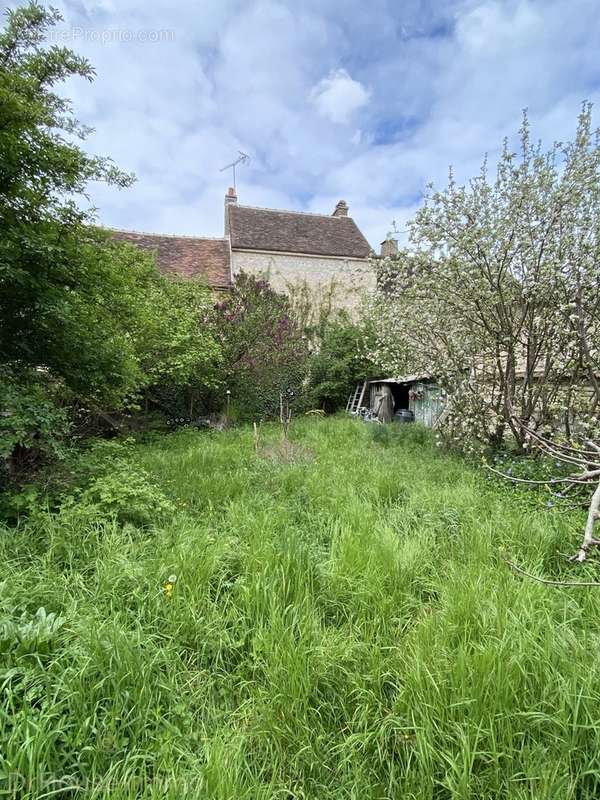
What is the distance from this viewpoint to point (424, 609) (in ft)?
8.57

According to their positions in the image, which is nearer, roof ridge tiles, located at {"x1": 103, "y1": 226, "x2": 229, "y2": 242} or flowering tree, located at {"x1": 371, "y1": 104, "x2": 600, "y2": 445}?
flowering tree, located at {"x1": 371, "y1": 104, "x2": 600, "y2": 445}

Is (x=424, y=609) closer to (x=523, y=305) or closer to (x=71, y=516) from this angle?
(x=71, y=516)

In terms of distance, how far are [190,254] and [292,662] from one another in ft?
59.5

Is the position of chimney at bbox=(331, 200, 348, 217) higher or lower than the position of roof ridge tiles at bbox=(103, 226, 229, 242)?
higher

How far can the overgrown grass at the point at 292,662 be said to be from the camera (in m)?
1.58

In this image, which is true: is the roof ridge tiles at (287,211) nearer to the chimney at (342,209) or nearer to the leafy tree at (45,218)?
the chimney at (342,209)

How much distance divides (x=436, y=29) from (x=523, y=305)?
5812mm

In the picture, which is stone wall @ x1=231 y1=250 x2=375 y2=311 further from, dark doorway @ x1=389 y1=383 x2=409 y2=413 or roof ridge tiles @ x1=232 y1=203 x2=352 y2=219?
dark doorway @ x1=389 y1=383 x2=409 y2=413

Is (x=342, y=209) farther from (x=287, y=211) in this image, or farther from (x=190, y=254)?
(x=190, y=254)

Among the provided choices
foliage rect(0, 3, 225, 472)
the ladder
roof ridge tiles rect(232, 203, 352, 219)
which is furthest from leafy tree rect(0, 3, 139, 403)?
roof ridge tiles rect(232, 203, 352, 219)

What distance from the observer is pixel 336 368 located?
1588 centimetres

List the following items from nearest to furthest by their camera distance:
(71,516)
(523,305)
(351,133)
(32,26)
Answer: (71,516), (32,26), (523,305), (351,133)

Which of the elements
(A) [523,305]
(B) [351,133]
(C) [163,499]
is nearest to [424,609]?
(C) [163,499]

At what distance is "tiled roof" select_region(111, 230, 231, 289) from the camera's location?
1619 cm
